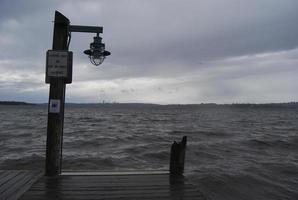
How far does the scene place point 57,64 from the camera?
230 inches

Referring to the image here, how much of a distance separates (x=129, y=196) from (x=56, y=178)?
167cm

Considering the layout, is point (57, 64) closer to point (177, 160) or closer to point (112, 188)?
point (112, 188)

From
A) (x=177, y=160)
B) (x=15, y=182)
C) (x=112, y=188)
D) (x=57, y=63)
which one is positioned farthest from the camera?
(x=177, y=160)

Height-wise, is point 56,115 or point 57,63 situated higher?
point 57,63

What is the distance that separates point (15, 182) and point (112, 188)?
1.79 metres

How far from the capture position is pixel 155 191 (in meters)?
4.91

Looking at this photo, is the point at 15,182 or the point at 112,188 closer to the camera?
the point at 112,188

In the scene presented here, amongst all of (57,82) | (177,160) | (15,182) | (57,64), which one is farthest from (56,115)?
(177,160)

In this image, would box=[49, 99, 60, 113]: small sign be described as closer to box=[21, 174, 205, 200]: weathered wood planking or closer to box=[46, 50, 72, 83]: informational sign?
box=[46, 50, 72, 83]: informational sign

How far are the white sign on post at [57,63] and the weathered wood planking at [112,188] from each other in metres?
1.92

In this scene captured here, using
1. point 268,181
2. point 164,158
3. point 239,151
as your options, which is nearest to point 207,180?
point 268,181

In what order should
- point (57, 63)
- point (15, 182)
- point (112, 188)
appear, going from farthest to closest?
1. point (57, 63)
2. point (15, 182)
3. point (112, 188)

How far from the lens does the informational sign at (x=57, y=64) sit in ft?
19.1

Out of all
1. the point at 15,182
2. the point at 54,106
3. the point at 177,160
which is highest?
the point at 54,106
